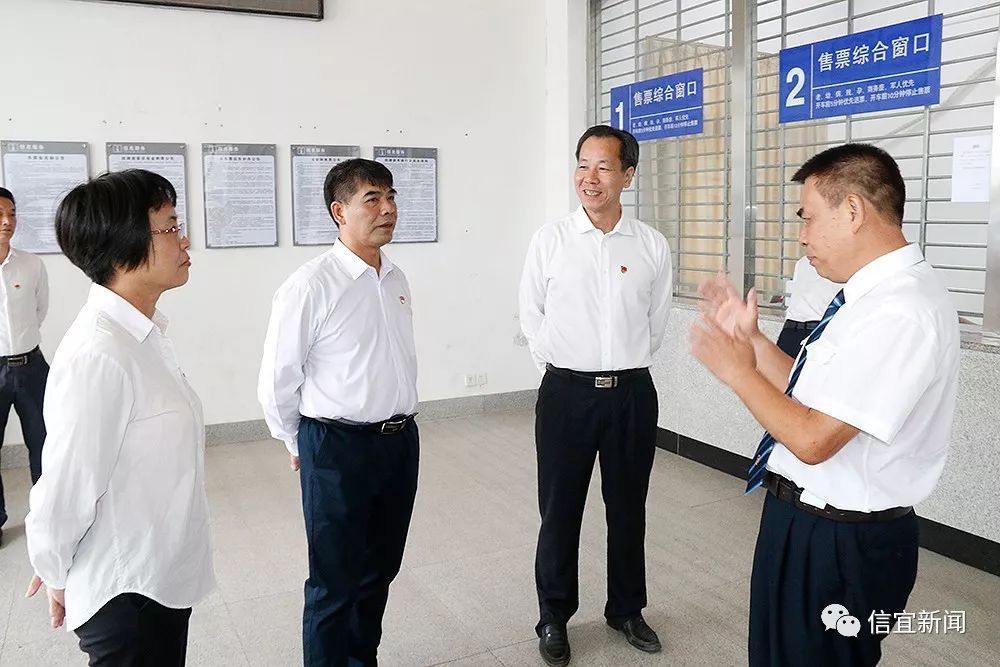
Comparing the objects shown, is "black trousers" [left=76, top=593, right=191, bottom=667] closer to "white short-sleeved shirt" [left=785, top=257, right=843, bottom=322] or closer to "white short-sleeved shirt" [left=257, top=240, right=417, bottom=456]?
"white short-sleeved shirt" [left=257, top=240, right=417, bottom=456]

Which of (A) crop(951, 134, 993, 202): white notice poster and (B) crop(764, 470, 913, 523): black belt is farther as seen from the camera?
(A) crop(951, 134, 993, 202): white notice poster

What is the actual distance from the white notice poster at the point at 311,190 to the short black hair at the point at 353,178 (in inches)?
130

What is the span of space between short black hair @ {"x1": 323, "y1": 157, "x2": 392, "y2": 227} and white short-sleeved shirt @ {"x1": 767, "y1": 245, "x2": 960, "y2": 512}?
1.37 metres

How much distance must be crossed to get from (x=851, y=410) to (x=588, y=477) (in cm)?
141

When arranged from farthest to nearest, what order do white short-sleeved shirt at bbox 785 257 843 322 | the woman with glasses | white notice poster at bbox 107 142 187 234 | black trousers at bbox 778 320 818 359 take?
white notice poster at bbox 107 142 187 234
black trousers at bbox 778 320 818 359
white short-sleeved shirt at bbox 785 257 843 322
the woman with glasses

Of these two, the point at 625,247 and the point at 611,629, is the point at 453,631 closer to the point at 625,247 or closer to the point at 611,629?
the point at 611,629

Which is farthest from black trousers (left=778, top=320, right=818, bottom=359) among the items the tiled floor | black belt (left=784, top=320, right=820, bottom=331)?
the tiled floor

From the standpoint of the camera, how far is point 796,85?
450cm

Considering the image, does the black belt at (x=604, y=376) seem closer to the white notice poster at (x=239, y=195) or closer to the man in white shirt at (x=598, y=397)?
the man in white shirt at (x=598, y=397)

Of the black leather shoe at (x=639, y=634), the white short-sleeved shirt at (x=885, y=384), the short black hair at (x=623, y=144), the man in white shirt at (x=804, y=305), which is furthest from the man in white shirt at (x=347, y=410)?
the man in white shirt at (x=804, y=305)

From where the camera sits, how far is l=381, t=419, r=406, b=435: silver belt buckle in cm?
251

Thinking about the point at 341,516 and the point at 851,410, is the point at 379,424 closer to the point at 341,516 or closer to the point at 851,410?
the point at 341,516

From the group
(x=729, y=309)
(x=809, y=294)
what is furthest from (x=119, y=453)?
(x=809, y=294)

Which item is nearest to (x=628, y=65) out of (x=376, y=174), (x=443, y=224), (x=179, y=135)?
(x=443, y=224)
